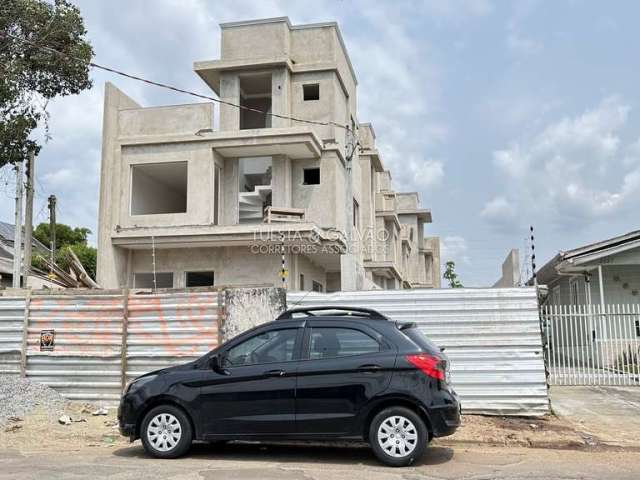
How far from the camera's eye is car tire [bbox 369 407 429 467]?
6.92 meters

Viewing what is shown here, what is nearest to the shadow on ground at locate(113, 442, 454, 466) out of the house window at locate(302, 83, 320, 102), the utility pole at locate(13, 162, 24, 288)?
the utility pole at locate(13, 162, 24, 288)

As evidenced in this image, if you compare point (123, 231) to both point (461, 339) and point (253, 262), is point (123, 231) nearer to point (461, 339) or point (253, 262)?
point (253, 262)

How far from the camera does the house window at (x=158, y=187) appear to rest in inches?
849

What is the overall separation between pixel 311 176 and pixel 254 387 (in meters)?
15.2

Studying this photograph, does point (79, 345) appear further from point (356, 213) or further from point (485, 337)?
point (356, 213)

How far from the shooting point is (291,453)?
26.0ft

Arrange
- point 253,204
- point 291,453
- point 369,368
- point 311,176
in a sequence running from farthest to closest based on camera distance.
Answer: point 253,204
point 311,176
point 291,453
point 369,368

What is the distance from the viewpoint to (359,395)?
23.1 ft

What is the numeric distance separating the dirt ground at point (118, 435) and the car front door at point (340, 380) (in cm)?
209

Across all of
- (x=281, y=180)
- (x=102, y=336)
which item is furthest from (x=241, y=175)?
(x=102, y=336)

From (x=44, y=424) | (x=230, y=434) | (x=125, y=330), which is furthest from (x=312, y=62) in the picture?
(x=230, y=434)

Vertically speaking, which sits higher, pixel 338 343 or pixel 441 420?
pixel 338 343

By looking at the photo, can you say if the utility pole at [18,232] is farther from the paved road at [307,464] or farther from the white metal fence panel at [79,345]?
the paved road at [307,464]

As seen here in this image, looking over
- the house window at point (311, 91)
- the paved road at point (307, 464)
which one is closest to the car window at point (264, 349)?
the paved road at point (307, 464)
